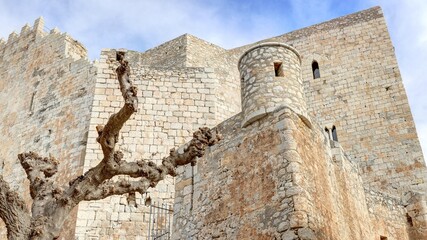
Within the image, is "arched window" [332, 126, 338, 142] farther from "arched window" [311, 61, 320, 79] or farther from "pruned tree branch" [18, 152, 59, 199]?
"pruned tree branch" [18, 152, 59, 199]

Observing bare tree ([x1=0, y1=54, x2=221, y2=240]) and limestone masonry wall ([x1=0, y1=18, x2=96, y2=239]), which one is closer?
bare tree ([x1=0, y1=54, x2=221, y2=240])

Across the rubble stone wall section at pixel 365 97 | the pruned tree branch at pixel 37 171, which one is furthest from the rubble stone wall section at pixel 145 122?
the rubble stone wall section at pixel 365 97

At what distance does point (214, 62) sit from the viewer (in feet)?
64.5

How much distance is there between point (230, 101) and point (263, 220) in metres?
9.39

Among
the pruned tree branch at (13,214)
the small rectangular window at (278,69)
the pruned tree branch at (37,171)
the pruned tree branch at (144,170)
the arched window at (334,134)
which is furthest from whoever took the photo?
the arched window at (334,134)

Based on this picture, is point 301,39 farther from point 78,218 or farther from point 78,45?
point 78,218

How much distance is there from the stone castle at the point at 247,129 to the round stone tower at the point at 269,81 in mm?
23

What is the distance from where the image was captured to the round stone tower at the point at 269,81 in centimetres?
829

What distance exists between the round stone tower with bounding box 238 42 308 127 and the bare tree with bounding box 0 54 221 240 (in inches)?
50.1

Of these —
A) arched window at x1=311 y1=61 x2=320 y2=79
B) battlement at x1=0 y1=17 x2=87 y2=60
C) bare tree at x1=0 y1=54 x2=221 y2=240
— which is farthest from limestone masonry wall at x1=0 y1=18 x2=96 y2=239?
arched window at x1=311 y1=61 x2=320 y2=79

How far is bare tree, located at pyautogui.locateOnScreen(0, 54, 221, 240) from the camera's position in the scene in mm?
6117

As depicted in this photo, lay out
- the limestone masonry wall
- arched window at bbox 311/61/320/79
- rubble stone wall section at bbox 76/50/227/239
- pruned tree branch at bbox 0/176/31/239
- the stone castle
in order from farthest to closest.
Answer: arched window at bbox 311/61/320/79 < the limestone masonry wall < rubble stone wall section at bbox 76/50/227/239 < the stone castle < pruned tree branch at bbox 0/176/31/239

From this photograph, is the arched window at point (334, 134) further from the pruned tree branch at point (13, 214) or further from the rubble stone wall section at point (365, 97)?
the pruned tree branch at point (13, 214)

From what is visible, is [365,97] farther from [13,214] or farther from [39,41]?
[13,214]
